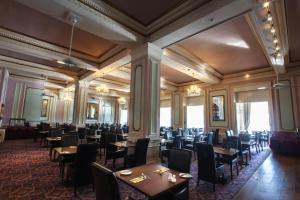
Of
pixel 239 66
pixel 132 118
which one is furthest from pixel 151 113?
pixel 239 66

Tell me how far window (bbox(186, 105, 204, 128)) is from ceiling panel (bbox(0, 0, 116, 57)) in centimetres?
692

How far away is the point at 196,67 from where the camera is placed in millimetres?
6680

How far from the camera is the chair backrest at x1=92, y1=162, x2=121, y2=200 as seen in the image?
1.35 metres

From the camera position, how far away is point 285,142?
637cm

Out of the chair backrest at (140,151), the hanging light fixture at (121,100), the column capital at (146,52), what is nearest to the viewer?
the chair backrest at (140,151)

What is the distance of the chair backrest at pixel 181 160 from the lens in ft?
7.73

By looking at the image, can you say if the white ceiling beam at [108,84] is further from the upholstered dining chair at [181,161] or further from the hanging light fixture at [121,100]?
the upholstered dining chair at [181,161]

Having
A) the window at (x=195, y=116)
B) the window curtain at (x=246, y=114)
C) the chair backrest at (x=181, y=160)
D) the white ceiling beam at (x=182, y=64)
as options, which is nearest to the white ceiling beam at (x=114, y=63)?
the white ceiling beam at (x=182, y=64)

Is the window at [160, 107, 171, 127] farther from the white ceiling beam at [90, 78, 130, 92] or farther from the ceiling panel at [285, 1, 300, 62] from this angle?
the ceiling panel at [285, 1, 300, 62]

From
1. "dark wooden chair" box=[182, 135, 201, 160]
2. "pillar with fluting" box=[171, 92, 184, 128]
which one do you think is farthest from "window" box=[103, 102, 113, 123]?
"dark wooden chair" box=[182, 135, 201, 160]

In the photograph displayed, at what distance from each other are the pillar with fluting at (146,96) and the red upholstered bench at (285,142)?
5390mm

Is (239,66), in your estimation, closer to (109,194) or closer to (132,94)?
(132,94)

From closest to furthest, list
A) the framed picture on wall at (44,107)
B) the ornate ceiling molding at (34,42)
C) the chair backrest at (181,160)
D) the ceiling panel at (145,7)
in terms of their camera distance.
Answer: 1. the chair backrest at (181,160)
2. the ceiling panel at (145,7)
3. the ornate ceiling molding at (34,42)
4. the framed picture on wall at (44,107)

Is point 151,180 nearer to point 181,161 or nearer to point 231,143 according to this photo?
point 181,161
